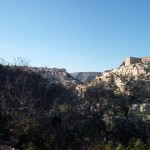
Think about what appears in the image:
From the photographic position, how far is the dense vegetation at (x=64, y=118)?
53.2 ft

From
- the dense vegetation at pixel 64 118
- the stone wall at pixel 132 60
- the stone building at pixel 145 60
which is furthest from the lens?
the stone wall at pixel 132 60

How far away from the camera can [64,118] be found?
24922 mm

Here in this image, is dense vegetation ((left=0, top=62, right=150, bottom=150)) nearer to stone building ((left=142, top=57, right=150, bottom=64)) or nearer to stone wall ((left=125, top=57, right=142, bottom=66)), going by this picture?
stone building ((left=142, top=57, right=150, bottom=64))

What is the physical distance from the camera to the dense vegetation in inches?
639

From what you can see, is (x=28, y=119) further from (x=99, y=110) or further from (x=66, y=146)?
(x=99, y=110)

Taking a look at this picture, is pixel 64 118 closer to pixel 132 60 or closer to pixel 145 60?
pixel 145 60

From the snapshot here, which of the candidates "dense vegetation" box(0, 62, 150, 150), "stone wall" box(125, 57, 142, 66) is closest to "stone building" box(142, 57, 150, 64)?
"stone wall" box(125, 57, 142, 66)

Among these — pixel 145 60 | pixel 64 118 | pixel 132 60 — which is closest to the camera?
pixel 64 118

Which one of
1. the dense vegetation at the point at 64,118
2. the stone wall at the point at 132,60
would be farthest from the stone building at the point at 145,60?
the dense vegetation at the point at 64,118

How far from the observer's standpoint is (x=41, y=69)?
135 ft

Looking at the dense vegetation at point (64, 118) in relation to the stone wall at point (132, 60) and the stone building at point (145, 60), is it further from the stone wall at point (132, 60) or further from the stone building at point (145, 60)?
the stone wall at point (132, 60)

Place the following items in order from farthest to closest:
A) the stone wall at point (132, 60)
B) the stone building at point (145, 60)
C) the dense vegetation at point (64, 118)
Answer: the stone wall at point (132, 60) → the stone building at point (145, 60) → the dense vegetation at point (64, 118)

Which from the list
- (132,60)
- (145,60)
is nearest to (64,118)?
(145,60)

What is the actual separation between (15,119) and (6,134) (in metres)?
2.04
